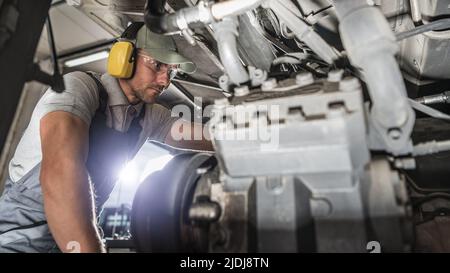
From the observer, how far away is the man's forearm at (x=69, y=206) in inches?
40.1

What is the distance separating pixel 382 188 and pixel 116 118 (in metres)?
1.43

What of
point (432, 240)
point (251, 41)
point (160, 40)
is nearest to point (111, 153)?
point (160, 40)

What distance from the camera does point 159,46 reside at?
1.73 m

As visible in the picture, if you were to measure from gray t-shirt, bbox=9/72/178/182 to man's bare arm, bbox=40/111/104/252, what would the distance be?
8 centimetres

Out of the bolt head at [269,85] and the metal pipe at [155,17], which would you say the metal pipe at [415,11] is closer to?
the bolt head at [269,85]

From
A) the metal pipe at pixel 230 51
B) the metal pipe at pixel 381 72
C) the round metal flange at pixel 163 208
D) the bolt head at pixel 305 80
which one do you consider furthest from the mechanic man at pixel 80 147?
the metal pipe at pixel 381 72

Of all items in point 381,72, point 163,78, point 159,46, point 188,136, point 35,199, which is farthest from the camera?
point 188,136

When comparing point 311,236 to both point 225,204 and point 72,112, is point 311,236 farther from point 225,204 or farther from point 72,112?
point 72,112

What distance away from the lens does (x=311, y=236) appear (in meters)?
0.72

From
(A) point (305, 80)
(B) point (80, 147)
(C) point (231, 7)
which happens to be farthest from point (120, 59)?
(A) point (305, 80)

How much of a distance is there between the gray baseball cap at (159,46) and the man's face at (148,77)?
0.20ft

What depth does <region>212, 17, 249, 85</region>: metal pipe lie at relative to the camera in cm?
84

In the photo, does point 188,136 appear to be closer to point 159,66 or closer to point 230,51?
point 159,66

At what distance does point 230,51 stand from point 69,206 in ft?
2.64
